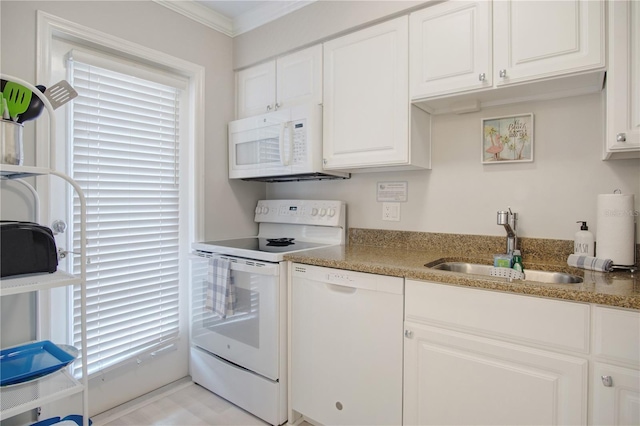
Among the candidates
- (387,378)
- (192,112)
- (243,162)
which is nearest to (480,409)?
(387,378)

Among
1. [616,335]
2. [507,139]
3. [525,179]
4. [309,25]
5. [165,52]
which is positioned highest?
[309,25]

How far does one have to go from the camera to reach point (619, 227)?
141 centimetres

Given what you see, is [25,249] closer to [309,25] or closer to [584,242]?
[309,25]

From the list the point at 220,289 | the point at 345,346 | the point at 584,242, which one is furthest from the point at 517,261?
the point at 220,289

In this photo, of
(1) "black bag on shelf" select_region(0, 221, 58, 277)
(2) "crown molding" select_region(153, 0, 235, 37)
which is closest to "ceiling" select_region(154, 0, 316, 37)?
(2) "crown molding" select_region(153, 0, 235, 37)

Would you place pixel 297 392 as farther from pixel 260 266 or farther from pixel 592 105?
pixel 592 105

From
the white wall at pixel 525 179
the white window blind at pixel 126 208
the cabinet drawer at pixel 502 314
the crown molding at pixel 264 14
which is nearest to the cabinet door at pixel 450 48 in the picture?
the white wall at pixel 525 179

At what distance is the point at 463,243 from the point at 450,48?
0.99 meters

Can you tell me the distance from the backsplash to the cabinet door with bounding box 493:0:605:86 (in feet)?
2.56

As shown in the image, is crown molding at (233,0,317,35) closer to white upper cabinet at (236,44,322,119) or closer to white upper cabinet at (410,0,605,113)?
white upper cabinet at (236,44,322,119)

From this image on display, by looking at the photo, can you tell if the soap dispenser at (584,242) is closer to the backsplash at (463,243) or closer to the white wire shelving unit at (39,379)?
the backsplash at (463,243)

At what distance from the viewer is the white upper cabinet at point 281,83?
215 cm

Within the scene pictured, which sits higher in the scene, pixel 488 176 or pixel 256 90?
pixel 256 90

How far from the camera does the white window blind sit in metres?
1.90
